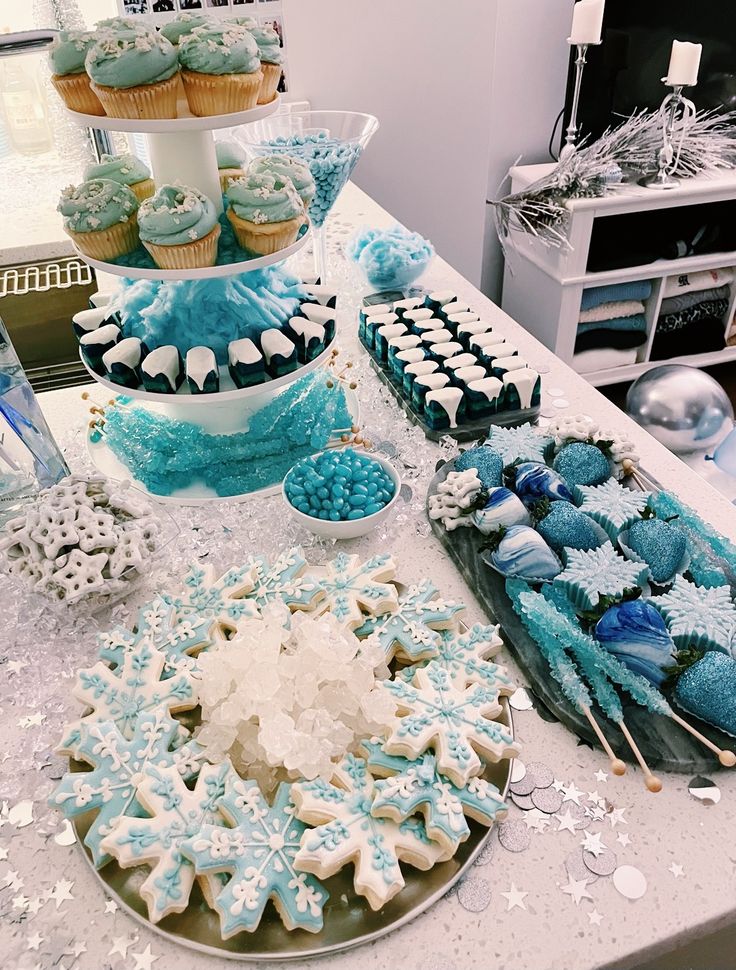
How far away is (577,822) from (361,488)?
473mm

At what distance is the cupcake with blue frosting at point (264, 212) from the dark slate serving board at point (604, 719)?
1.61 feet

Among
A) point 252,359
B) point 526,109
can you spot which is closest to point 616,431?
point 252,359

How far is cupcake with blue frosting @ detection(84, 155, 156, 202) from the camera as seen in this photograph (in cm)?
101

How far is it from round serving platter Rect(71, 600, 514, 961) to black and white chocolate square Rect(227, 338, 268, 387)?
57 cm

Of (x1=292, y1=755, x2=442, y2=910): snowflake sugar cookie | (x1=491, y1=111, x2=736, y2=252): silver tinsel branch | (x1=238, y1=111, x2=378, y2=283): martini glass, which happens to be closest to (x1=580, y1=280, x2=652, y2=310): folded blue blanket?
(x1=491, y1=111, x2=736, y2=252): silver tinsel branch

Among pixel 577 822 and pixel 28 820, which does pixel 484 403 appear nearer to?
pixel 577 822

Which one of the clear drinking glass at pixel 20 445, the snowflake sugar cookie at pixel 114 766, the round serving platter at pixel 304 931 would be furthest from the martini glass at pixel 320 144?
the round serving platter at pixel 304 931

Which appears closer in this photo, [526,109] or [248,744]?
[248,744]

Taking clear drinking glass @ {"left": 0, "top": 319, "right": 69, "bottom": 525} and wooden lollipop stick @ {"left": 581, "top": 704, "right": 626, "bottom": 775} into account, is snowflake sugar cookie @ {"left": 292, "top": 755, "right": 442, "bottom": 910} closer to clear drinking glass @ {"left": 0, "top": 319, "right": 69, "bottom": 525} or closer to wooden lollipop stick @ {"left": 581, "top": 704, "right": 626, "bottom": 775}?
wooden lollipop stick @ {"left": 581, "top": 704, "right": 626, "bottom": 775}

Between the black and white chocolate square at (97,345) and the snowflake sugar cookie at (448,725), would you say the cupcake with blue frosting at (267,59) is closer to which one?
the black and white chocolate square at (97,345)

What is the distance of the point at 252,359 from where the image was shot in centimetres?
98

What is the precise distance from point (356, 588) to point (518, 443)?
0.36 meters

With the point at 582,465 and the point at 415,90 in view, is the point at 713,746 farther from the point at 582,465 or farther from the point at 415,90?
the point at 415,90

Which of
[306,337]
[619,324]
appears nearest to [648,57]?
[619,324]
